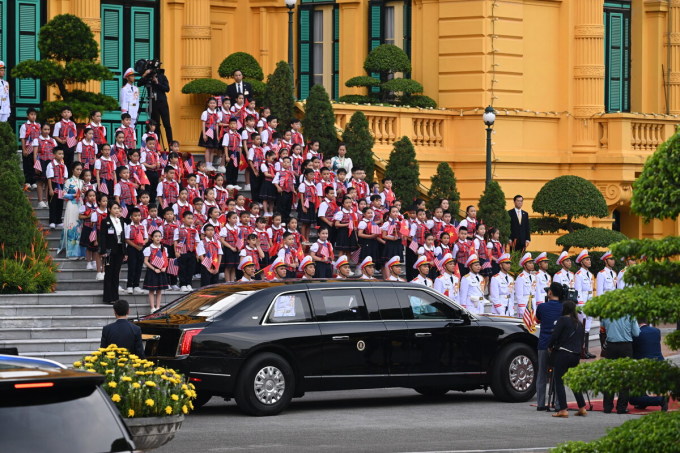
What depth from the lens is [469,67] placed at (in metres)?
33.0

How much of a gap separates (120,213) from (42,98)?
921cm

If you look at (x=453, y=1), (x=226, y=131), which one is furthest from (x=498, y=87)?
(x=226, y=131)

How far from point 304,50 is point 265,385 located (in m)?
19.0

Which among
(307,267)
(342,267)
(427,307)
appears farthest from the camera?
(342,267)

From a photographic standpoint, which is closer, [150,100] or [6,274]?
[6,274]

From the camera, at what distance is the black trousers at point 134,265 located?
75.9ft

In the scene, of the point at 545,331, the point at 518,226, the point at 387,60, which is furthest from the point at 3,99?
the point at 545,331

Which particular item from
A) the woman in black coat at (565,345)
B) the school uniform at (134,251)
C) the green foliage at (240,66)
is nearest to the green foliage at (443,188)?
the green foliage at (240,66)

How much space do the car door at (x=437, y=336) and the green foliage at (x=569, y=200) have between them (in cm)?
1339

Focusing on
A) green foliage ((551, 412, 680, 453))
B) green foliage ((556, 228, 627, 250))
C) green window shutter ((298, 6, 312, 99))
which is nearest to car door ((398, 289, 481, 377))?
green foliage ((551, 412, 680, 453))

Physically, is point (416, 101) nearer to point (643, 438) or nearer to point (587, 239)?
point (587, 239)

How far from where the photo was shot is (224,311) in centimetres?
1714

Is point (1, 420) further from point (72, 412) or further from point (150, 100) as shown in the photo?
point (150, 100)

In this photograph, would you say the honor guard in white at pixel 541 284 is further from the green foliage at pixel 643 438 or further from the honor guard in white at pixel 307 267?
the green foliage at pixel 643 438
